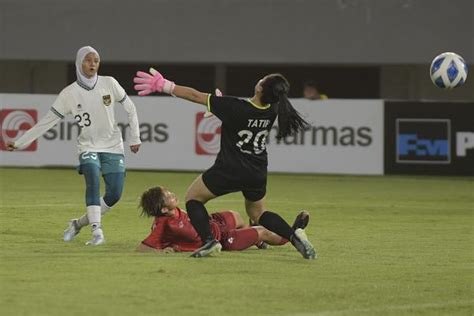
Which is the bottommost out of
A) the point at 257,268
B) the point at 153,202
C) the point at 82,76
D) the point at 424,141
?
the point at 257,268

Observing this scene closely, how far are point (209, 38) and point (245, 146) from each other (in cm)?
1925

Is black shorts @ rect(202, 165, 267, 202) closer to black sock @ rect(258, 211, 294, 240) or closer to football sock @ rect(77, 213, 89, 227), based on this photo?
black sock @ rect(258, 211, 294, 240)

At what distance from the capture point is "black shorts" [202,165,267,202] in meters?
12.7

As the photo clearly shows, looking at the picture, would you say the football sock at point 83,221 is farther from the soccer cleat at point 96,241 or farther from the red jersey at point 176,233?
the red jersey at point 176,233

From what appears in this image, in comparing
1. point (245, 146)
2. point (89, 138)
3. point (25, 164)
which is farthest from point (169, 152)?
point (245, 146)

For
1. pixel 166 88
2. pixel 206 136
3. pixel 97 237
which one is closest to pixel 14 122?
pixel 206 136

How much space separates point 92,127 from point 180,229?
6.45 ft

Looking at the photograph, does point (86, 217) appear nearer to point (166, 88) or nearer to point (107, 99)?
point (107, 99)

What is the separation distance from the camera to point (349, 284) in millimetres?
11180

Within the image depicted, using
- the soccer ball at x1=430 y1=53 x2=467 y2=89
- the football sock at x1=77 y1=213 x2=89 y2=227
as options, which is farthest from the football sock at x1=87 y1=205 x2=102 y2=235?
the soccer ball at x1=430 y1=53 x2=467 y2=89

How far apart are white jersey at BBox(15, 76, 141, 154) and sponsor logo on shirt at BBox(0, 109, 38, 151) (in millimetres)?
12057

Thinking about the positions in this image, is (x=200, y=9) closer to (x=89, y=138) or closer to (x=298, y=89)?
(x=298, y=89)

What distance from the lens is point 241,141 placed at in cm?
1269

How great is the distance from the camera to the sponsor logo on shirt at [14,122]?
26.6m
